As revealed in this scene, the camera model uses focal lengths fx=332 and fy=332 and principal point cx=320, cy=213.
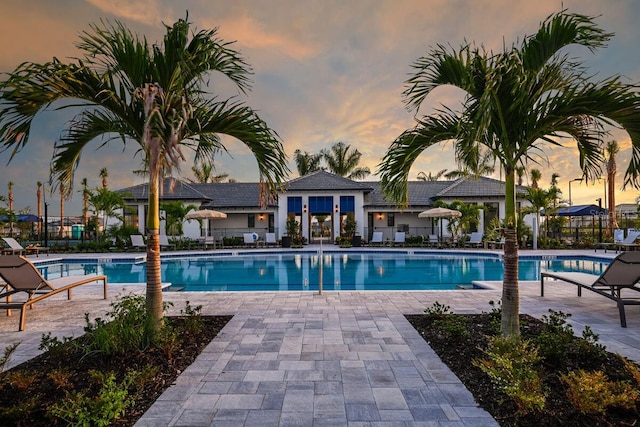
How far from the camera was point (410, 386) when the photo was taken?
3.07 metres

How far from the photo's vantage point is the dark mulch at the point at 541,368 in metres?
2.48

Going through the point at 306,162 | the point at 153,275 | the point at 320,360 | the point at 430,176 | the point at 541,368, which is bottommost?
the point at 320,360

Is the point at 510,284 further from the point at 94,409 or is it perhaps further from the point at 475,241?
the point at 475,241

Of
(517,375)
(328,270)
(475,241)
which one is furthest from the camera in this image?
(475,241)

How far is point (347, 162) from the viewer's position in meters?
31.0

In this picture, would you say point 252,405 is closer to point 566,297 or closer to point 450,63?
point 450,63

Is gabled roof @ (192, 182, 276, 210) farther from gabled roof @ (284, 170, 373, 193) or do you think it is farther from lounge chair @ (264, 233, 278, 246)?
lounge chair @ (264, 233, 278, 246)

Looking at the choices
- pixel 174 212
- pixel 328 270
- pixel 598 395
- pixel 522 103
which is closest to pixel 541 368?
pixel 598 395

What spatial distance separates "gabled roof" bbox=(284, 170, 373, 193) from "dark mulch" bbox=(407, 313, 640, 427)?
18757 millimetres

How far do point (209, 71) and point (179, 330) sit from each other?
134 inches

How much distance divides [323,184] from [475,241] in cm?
1069

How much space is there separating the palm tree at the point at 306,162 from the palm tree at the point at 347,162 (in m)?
2.19

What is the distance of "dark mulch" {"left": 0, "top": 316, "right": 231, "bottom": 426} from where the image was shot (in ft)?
8.29

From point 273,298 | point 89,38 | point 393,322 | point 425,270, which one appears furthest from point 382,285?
point 89,38
